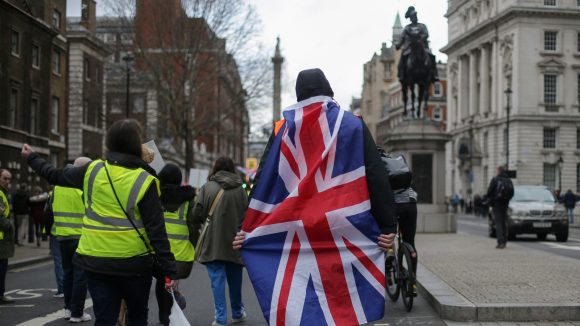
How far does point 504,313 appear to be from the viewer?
28.0 feet

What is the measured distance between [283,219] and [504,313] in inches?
169

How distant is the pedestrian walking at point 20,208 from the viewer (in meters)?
23.8

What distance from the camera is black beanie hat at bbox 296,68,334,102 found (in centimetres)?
527

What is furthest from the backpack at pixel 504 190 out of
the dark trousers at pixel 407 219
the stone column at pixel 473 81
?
the stone column at pixel 473 81

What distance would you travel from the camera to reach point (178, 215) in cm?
870

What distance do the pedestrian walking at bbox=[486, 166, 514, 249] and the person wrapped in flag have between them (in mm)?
13747

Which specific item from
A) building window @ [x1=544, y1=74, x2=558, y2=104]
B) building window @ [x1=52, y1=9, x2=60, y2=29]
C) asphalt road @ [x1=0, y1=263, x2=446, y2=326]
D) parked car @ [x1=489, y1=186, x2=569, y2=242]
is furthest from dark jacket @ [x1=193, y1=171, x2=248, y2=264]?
building window @ [x1=544, y1=74, x2=558, y2=104]

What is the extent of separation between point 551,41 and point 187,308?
6944cm

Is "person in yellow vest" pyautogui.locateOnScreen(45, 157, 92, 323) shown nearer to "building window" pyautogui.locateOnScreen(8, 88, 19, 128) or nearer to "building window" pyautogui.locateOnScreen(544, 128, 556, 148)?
"building window" pyautogui.locateOnScreen(8, 88, 19, 128)

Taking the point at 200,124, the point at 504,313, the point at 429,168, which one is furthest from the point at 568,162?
the point at 504,313

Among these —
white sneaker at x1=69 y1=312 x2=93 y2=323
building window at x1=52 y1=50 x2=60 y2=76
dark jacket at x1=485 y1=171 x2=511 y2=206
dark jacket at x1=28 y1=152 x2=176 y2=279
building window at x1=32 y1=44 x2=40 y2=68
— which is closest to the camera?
dark jacket at x1=28 y1=152 x2=176 y2=279

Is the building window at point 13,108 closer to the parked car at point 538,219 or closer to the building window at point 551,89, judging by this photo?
the parked car at point 538,219

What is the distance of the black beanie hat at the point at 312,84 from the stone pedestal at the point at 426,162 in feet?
62.3

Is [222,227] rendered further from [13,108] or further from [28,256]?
[13,108]
